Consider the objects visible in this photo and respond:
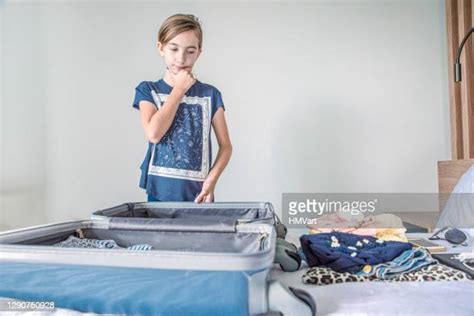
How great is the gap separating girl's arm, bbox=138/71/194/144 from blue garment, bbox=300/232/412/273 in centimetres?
61

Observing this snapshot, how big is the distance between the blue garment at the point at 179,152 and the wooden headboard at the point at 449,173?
98 centimetres

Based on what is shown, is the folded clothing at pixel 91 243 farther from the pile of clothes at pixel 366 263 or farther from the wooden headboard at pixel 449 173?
the wooden headboard at pixel 449 173

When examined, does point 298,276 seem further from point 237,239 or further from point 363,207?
point 363,207

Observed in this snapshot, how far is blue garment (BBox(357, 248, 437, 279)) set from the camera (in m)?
0.63

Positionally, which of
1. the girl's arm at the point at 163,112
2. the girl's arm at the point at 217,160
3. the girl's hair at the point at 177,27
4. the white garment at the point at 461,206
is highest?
the girl's hair at the point at 177,27

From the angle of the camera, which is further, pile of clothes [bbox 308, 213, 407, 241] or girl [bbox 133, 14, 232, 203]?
girl [bbox 133, 14, 232, 203]

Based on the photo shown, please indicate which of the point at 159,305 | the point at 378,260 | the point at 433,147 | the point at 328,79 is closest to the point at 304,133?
the point at 328,79

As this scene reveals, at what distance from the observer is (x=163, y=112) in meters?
1.15

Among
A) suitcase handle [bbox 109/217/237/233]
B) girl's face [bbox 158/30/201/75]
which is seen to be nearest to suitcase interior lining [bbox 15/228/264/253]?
suitcase handle [bbox 109/217/237/233]

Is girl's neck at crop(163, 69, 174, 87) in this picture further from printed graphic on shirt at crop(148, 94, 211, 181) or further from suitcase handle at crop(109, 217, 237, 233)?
suitcase handle at crop(109, 217, 237, 233)

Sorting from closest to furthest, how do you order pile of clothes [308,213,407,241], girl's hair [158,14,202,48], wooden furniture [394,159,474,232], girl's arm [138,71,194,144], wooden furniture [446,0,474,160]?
1. pile of clothes [308,213,407,241]
2. girl's arm [138,71,194,144]
3. girl's hair [158,14,202,48]
4. wooden furniture [394,159,474,232]
5. wooden furniture [446,0,474,160]

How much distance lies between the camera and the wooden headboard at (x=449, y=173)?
143 centimetres

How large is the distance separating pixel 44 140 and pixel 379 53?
1796 millimetres

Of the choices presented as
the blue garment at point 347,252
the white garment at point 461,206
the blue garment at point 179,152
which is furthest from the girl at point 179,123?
the white garment at point 461,206
